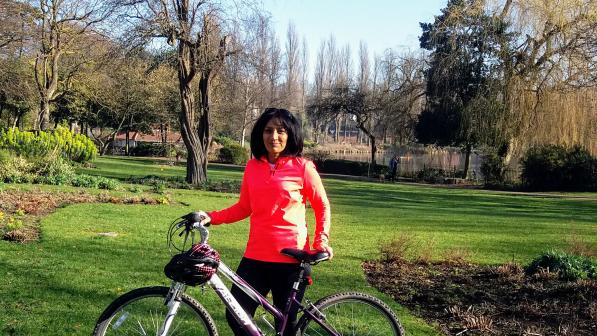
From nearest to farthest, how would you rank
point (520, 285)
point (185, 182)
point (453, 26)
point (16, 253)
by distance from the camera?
point (520, 285) < point (16, 253) < point (185, 182) < point (453, 26)

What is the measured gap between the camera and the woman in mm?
3574

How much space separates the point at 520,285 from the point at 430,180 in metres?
29.4

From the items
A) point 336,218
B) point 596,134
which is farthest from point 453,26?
point 336,218

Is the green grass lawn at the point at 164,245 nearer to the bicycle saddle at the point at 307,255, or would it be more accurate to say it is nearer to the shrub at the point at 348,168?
the bicycle saddle at the point at 307,255

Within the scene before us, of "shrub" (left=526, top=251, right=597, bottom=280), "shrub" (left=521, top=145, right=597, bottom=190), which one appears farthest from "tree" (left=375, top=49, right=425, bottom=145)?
"shrub" (left=526, top=251, right=597, bottom=280)

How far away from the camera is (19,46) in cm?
2873

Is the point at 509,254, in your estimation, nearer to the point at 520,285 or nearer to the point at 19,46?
the point at 520,285

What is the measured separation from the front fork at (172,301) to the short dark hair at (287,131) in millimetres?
948

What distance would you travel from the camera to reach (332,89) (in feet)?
143

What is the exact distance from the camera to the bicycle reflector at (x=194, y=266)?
324 centimetres

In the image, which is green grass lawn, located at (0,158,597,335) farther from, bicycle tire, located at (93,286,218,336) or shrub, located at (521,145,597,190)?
shrub, located at (521,145,597,190)

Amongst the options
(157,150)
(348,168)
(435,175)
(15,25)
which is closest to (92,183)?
(15,25)

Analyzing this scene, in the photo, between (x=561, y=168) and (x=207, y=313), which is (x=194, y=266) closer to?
(x=207, y=313)

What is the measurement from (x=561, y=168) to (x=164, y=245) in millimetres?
24455
